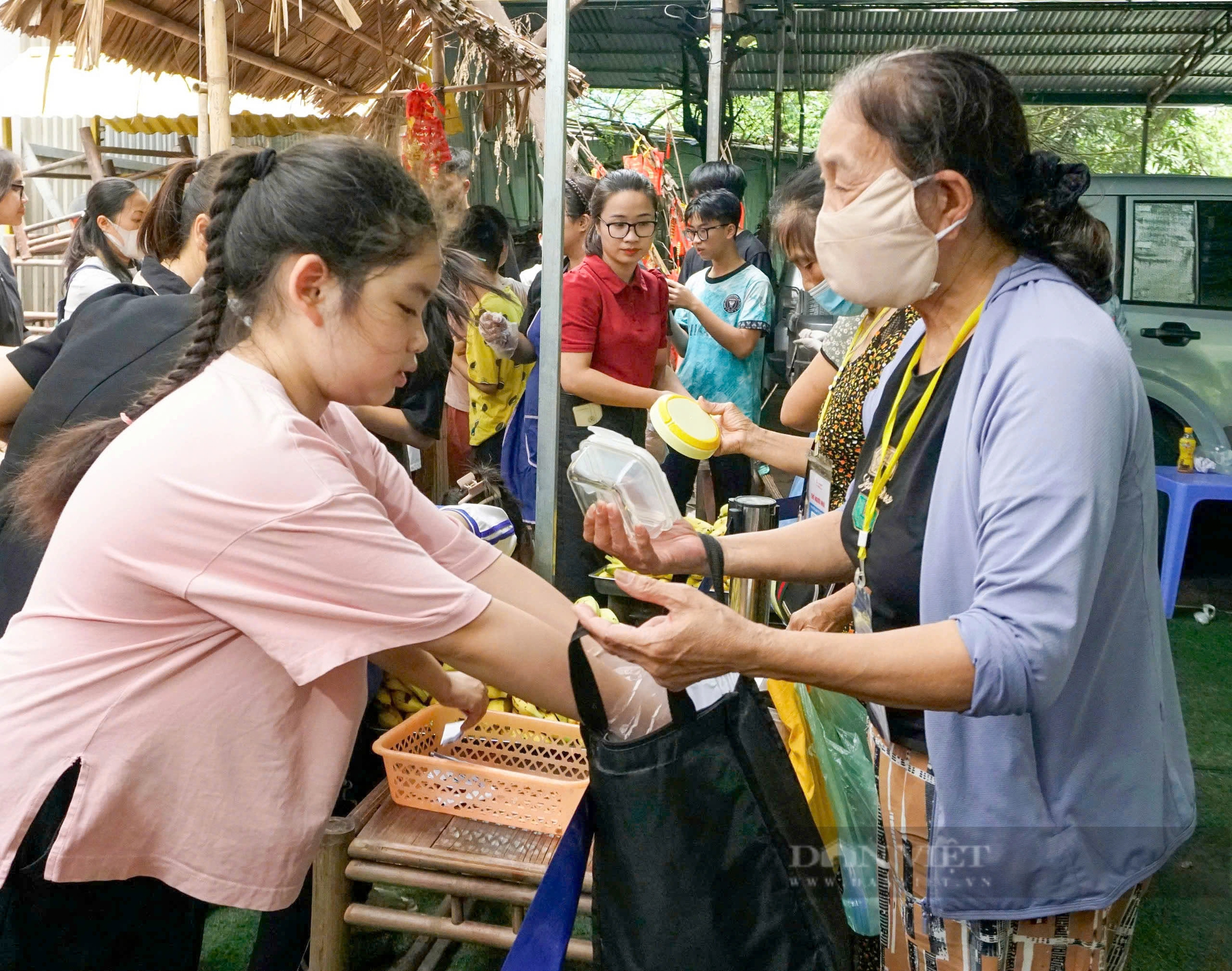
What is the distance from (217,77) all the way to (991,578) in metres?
2.94

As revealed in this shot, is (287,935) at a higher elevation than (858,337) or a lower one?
lower

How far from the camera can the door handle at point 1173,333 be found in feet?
17.3

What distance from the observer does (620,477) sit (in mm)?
2137

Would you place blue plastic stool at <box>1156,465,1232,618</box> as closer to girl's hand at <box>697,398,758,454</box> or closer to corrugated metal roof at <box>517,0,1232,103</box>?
girl's hand at <box>697,398,758,454</box>

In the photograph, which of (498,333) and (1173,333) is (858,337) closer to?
(498,333)

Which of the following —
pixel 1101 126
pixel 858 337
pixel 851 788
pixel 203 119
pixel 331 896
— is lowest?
pixel 331 896

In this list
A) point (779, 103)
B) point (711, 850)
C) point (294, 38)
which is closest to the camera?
point (711, 850)

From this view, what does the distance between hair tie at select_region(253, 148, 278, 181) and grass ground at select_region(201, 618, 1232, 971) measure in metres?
1.87

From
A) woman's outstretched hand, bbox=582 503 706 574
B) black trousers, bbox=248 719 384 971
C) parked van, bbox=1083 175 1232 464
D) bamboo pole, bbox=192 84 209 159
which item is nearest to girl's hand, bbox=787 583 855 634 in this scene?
woman's outstretched hand, bbox=582 503 706 574

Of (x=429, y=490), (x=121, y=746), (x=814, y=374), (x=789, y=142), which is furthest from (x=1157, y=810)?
(x=789, y=142)

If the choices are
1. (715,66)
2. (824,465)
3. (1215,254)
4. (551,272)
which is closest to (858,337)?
(824,465)

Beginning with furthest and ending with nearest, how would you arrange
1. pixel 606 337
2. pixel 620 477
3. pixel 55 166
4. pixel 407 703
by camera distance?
pixel 55 166 < pixel 606 337 < pixel 407 703 < pixel 620 477

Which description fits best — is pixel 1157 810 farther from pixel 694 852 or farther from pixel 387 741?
pixel 387 741

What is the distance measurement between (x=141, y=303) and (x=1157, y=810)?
195cm
